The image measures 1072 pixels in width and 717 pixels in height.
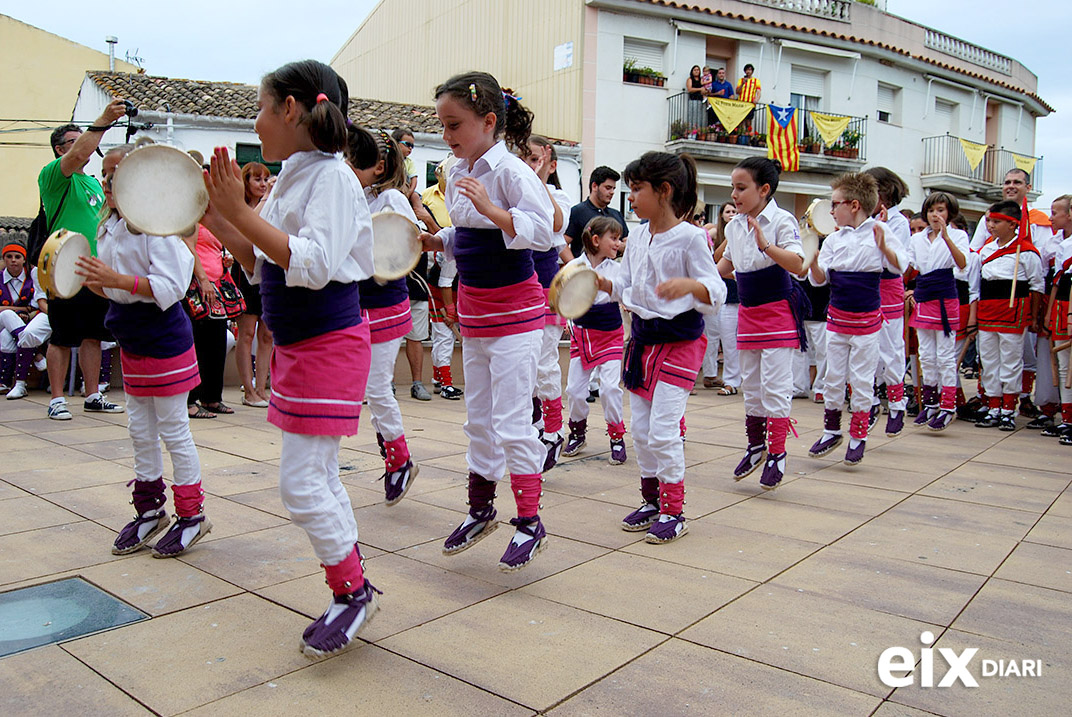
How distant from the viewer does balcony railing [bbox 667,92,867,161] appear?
69.3 ft

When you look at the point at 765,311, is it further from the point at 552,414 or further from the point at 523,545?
the point at 523,545

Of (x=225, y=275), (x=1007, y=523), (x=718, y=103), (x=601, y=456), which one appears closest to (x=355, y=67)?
(x=718, y=103)

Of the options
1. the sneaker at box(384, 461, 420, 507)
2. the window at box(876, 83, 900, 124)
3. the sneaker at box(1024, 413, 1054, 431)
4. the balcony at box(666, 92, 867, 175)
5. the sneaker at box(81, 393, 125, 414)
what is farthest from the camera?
the window at box(876, 83, 900, 124)

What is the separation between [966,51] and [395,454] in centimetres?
2862

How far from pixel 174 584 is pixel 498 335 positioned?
1652mm

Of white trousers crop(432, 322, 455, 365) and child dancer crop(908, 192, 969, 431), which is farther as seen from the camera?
white trousers crop(432, 322, 455, 365)

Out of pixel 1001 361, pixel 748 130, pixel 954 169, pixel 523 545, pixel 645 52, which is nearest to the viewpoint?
pixel 523 545

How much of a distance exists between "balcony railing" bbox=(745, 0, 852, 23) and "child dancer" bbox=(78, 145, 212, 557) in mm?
21476

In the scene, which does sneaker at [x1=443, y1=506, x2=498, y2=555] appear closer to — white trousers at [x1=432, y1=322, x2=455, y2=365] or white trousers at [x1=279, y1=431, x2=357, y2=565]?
white trousers at [x1=279, y1=431, x2=357, y2=565]

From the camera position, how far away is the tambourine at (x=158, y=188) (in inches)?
114

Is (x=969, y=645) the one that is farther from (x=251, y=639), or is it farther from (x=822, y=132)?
(x=822, y=132)

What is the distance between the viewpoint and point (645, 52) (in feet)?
68.7

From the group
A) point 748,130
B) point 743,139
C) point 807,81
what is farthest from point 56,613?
point 807,81

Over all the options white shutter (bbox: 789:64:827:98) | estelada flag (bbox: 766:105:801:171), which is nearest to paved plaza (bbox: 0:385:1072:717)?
estelada flag (bbox: 766:105:801:171)
